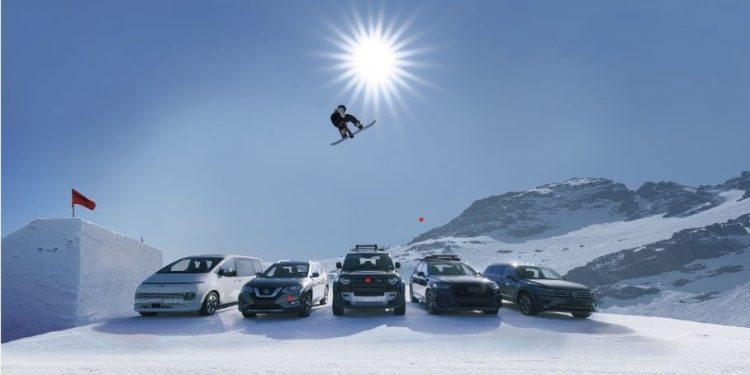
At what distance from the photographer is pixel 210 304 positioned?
12.4 meters

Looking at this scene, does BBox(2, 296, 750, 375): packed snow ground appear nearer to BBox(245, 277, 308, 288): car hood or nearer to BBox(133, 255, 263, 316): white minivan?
BBox(133, 255, 263, 316): white minivan

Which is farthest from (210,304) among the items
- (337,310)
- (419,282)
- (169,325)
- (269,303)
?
(419,282)

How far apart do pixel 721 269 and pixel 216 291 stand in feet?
459

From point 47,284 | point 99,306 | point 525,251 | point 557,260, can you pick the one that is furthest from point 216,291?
point 525,251

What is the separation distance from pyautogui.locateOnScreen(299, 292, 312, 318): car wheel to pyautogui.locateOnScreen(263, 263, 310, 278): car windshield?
113 centimetres

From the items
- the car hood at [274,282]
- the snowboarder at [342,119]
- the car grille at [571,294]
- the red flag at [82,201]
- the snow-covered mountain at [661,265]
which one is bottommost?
the snow-covered mountain at [661,265]

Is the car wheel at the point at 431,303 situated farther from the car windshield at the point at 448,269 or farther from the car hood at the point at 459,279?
the car windshield at the point at 448,269

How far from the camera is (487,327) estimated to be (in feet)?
35.0

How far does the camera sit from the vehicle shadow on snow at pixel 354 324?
32.9 feet

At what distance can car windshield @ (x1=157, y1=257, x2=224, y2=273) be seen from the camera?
13055 mm

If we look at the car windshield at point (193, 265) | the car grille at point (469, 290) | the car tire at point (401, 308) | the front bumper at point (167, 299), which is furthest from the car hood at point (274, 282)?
the car grille at point (469, 290)

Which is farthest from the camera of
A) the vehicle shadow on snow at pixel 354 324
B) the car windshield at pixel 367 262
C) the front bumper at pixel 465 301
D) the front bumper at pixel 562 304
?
the car windshield at pixel 367 262

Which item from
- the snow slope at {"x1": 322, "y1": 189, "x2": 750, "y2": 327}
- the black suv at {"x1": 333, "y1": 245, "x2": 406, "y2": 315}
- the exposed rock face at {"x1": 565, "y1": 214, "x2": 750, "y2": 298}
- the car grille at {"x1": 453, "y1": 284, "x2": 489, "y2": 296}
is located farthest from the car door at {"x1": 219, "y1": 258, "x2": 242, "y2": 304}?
the exposed rock face at {"x1": 565, "y1": 214, "x2": 750, "y2": 298}

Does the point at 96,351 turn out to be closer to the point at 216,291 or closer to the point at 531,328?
the point at 216,291
